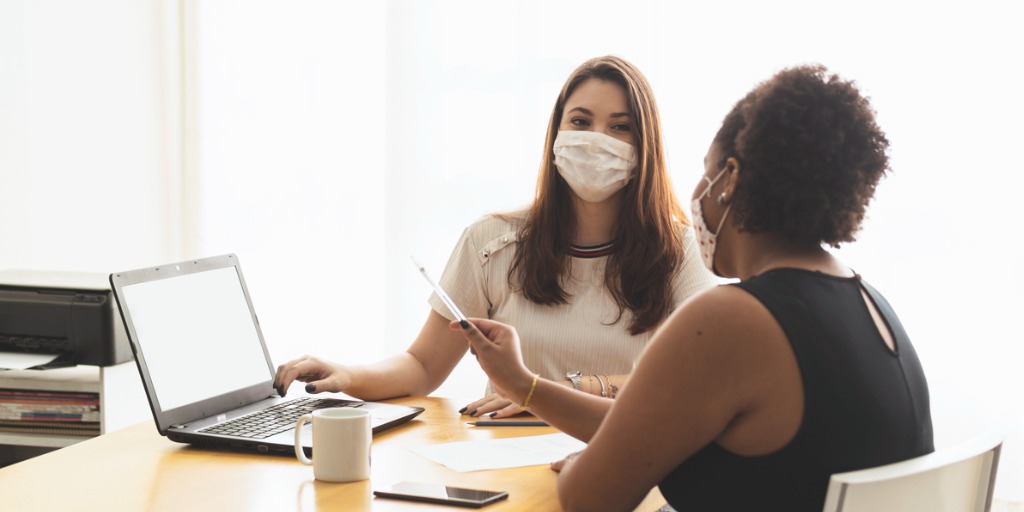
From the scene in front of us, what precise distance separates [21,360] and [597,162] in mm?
1285

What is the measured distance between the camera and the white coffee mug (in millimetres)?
1354

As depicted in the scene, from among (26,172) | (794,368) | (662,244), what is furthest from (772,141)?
(26,172)

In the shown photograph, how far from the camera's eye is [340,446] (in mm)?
1355

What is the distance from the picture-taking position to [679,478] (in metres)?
1.17

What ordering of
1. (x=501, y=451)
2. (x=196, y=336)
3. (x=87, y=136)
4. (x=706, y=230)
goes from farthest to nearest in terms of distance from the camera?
(x=87, y=136) < (x=196, y=336) < (x=501, y=451) < (x=706, y=230)

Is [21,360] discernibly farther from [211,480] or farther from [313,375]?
[211,480]

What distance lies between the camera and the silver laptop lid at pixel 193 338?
1549 mm

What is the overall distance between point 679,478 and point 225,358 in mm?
879

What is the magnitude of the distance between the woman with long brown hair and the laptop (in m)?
0.31

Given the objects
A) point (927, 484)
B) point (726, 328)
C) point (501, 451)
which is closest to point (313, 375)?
point (501, 451)

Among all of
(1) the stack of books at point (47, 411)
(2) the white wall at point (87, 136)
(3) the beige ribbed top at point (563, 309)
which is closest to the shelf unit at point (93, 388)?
→ (1) the stack of books at point (47, 411)

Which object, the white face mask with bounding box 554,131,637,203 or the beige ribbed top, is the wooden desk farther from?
Answer: the white face mask with bounding box 554,131,637,203

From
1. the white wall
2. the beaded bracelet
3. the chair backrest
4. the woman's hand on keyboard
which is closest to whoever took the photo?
the chair backrest

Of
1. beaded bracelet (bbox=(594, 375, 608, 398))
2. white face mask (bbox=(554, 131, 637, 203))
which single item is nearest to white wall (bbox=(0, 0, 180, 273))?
white face mask (bbox=(554, 131, 637, 203))
